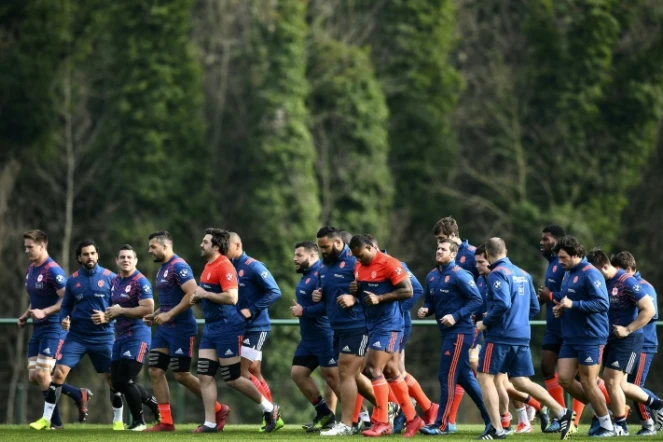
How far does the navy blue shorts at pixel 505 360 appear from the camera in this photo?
44.7 ft

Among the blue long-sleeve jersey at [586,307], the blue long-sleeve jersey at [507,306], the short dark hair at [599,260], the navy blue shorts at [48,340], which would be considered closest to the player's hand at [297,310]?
the blue long-sleeve jersey at [507,306]

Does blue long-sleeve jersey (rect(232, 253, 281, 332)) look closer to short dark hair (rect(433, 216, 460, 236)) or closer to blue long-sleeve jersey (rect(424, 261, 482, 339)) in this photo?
blue long-sleeve jersey (rect(424, 261, 482, 339))

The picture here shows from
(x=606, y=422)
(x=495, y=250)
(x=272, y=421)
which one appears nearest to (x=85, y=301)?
(x=272, y=421)

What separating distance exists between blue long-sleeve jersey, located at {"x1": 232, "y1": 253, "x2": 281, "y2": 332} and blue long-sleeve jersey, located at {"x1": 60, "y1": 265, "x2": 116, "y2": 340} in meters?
1.67

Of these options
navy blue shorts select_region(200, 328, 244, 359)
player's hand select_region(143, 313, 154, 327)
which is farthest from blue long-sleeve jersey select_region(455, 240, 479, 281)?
player's hand select_region(143, 313, 154, 327)

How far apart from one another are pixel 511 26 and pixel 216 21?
28.4 feet

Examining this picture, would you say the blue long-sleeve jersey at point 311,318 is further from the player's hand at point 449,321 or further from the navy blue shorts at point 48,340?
the navy blue shorts at point 48,340

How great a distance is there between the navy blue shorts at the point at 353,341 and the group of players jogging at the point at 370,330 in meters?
0.02

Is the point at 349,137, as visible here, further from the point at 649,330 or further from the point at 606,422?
the point at 606,422

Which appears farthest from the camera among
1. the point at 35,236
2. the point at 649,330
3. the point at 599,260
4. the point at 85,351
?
the point at 35,236

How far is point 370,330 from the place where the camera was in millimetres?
14188

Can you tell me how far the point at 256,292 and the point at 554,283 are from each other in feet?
11.5

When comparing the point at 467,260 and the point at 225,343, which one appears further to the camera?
the point at 467,260

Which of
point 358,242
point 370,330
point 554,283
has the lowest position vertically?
point 370,330
